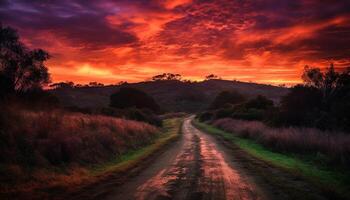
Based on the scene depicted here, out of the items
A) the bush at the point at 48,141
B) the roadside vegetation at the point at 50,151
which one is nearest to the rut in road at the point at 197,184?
the roadside vegetation at the point at 50,151

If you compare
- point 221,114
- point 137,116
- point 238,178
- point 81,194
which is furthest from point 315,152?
point 221,114

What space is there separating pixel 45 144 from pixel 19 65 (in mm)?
28410

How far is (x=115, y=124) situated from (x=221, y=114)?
44.1m

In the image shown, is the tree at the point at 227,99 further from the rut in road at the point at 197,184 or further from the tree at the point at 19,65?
the rut in road at the point at 197,184

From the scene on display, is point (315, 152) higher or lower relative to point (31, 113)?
lower

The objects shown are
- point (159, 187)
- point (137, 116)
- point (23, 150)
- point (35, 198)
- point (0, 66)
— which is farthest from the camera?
point (137, 116)

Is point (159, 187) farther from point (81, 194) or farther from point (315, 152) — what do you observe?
point (315, 152)

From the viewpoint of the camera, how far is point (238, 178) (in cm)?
1261

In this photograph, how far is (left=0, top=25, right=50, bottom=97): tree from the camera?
37191mm

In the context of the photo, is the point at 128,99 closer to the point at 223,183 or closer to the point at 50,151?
the point at 50,151

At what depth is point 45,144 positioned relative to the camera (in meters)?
15.0

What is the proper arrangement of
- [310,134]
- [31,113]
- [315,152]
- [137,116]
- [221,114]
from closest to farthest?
[31,113] → [315,152] → [310,134] → [137,116] → [221,114]

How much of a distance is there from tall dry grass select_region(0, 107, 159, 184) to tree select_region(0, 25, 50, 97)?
18.0 meters

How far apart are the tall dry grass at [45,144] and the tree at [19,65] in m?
A: 18.0
